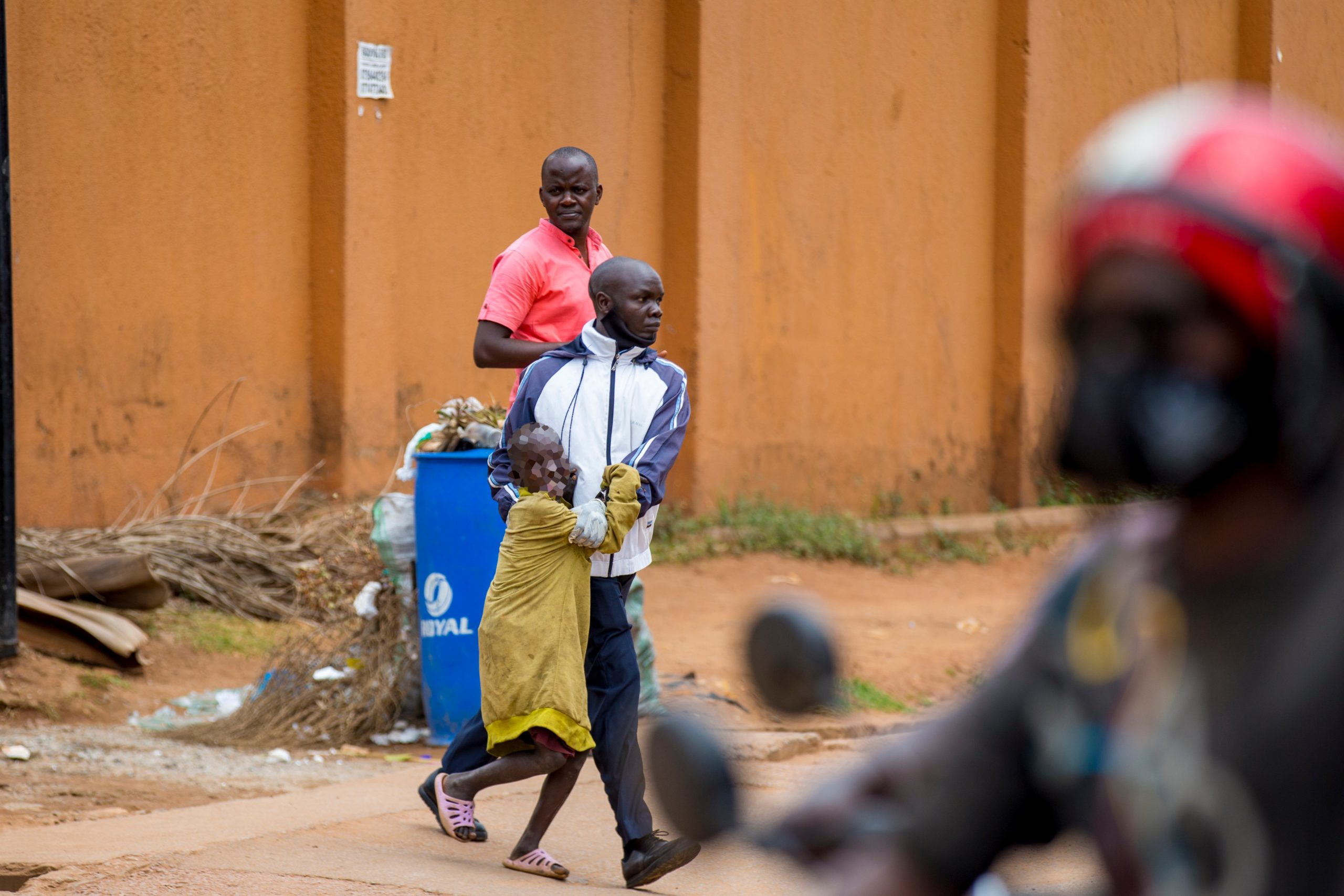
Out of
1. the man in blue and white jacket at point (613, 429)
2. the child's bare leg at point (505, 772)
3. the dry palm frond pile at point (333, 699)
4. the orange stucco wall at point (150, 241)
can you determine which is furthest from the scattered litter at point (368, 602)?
the orange stucco wall at point (150, 241)

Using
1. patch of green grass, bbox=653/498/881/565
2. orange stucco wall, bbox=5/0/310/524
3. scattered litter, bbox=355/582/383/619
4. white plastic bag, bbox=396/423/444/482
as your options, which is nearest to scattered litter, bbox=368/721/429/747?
scattered litter, bbox=355/582/383/619

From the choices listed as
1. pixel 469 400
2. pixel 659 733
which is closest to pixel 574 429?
pixel 469 400

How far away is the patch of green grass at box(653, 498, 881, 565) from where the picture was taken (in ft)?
33.5

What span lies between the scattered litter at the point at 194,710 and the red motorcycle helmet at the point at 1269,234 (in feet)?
19.5

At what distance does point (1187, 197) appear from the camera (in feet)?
3.54

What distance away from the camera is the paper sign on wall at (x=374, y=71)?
9.18 meters

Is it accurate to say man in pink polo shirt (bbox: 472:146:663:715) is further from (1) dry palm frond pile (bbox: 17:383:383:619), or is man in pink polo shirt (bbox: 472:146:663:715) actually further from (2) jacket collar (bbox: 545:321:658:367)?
(1) dry palm frond pile (bbox: 17:383:383:619)

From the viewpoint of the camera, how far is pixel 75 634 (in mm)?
6988

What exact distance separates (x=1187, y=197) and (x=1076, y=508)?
1218 centimetres

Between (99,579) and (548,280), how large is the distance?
3.29 m

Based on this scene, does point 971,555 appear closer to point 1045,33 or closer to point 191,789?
point 1045,33

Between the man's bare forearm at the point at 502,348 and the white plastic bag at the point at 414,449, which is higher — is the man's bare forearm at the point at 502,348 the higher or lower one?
the higher one

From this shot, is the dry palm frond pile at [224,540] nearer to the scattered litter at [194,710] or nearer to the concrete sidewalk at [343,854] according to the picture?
the scattered litter at [194,710]

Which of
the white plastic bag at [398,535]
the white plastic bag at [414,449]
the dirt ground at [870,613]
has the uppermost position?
the white plastic bag at [414,449]
